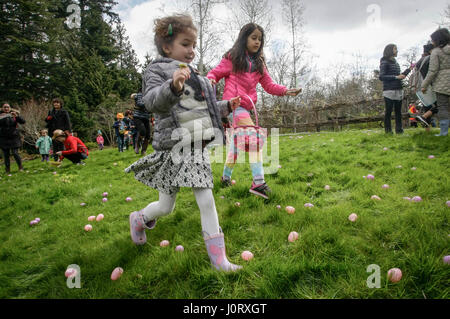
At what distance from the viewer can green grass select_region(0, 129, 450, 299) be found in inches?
51.5

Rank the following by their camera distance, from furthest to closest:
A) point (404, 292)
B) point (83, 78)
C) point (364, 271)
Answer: point (83, 78) < point (364, 271) < point (404, 292)

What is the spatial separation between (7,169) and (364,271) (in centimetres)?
956

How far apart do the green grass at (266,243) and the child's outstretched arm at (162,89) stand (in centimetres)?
107

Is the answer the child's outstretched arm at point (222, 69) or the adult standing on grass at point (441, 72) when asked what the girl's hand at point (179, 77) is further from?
the adult standing on grass at point (441, 72)

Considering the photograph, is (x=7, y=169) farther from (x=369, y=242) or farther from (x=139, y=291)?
(x=369, y=242)

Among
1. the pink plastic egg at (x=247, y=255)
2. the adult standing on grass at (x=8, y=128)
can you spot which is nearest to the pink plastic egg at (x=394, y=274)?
the pink plastic egg at (x=247, y=255)

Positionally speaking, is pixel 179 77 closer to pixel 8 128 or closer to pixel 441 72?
pixel 441 72

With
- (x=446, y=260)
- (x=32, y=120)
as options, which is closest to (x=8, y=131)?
(x=446, y=260)

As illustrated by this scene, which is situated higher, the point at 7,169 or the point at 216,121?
the point at 216,121

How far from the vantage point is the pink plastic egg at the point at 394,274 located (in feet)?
4.00

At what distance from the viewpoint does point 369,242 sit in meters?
1.64

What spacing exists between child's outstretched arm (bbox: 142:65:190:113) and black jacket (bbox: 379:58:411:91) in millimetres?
6296

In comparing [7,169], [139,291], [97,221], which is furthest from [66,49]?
[139,291]

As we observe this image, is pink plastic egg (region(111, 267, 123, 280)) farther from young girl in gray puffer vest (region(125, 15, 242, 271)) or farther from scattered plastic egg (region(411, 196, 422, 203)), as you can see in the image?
scattered plastic egg (region(411, 196, 422, 203))
